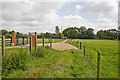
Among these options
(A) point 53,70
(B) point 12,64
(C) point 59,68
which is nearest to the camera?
(B) point 12,64

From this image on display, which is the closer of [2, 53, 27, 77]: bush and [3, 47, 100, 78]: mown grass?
[3, 47, 100, 78]: mown grass

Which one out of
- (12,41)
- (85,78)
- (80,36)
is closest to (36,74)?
(85,78)

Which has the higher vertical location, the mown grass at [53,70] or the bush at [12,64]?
the bush at [12,64]

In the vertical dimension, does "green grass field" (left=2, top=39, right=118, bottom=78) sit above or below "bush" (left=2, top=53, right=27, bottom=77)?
below

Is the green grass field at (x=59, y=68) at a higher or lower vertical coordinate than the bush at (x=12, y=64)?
lower

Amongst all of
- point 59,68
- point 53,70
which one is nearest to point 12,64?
point 53,70

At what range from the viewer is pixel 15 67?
12.4 feet

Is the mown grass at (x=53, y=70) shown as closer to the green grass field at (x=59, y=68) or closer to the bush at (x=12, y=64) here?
the green grass field at (x=59, y=68)

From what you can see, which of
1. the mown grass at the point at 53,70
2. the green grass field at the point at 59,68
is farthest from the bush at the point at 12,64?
the mown grass at the point at 53,70

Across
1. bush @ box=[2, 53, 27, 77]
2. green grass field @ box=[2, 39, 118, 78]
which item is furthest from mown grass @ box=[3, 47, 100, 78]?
bush @ box=[2, 53, 27, 77]

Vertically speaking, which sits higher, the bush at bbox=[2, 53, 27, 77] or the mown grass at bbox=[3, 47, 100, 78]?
the bush at bbox=[2, 53, 27, 77]

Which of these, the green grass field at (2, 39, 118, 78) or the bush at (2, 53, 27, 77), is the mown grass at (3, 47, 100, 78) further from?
the bush at (2, 53, 27, 77)

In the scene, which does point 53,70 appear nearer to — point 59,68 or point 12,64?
point 59,68

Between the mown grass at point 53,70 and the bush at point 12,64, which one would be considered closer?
the mown grass at point 53,70
